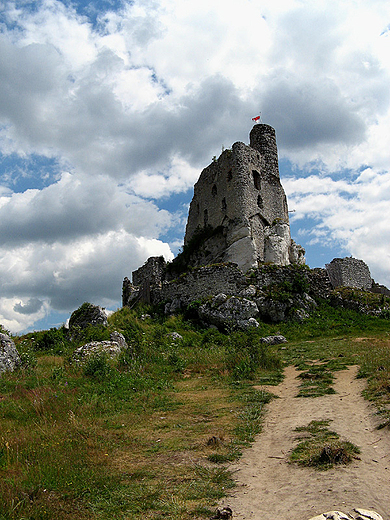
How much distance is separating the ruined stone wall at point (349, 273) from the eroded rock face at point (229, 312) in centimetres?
1514

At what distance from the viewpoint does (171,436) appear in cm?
631

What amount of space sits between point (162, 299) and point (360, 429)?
2063 centimetres

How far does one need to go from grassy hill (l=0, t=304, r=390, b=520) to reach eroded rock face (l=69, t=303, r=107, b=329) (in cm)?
282

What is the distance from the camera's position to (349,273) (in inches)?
1347

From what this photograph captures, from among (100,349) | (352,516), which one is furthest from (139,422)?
(100,349)

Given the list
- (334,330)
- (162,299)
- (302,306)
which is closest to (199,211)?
(162,299)

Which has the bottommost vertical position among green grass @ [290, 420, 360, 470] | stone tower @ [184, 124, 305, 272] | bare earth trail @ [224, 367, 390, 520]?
bare earth trail @ [224, 367, 390, 520]

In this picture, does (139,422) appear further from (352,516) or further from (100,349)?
(100,349)

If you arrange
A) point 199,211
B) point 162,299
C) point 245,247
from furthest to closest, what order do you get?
point 199,211
point 245,247
point 162,299

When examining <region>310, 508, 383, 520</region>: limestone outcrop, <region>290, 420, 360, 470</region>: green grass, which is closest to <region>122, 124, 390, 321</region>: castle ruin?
<region>290, 420, 360, 470</region>: green grass

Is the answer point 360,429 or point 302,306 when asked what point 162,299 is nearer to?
point 302,306

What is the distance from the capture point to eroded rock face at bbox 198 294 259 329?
69.1ft

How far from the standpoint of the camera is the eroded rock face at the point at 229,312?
21062 mm

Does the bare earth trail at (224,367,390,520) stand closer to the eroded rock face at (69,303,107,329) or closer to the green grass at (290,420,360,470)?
the green grass at (290,420,360,470)
